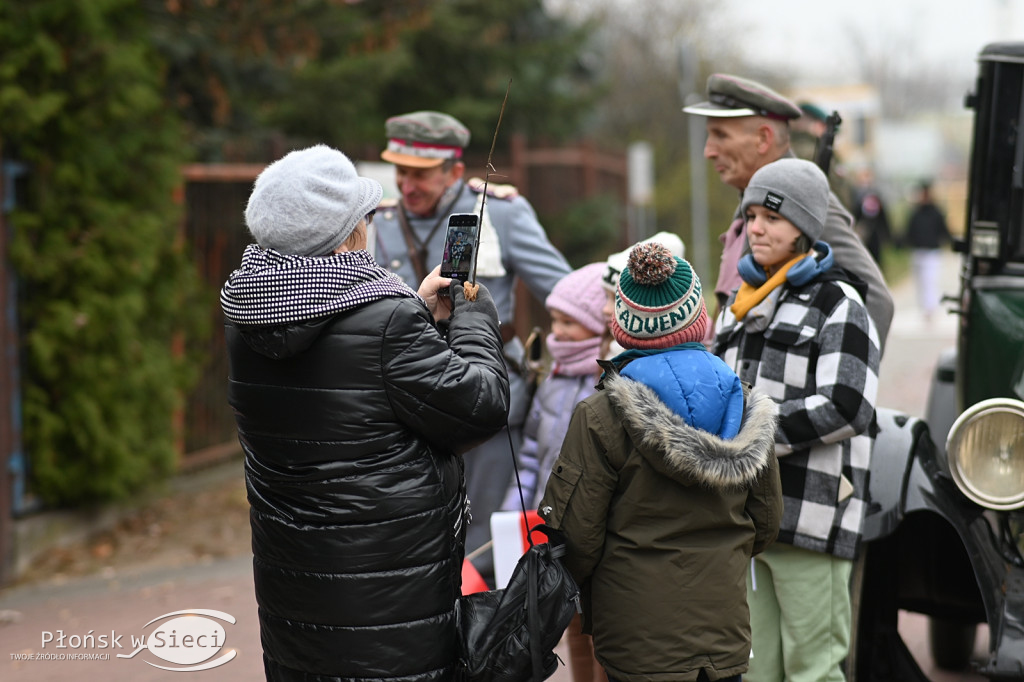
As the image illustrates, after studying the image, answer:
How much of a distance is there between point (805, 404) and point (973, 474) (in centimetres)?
66

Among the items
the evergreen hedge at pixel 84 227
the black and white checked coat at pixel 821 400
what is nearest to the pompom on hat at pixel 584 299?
the black and white checked coat at pixel 821 400

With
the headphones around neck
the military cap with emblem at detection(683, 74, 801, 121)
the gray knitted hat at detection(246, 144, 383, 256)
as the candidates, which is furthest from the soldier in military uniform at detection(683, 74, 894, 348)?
the gray knitted hat at detection(246, 144, 383, 256)

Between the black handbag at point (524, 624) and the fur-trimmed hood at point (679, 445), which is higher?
the fur-trimmed hood at point (679, 445)

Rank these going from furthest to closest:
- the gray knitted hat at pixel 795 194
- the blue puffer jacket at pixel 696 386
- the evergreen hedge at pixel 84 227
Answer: the evergreen hedge at pixel 84 227 < the gray knitted hat at pixel 795 194 < the blue puffer jacket at pixel 696 386

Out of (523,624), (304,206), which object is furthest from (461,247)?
(523,624)

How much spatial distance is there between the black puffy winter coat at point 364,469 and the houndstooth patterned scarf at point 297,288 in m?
0.03

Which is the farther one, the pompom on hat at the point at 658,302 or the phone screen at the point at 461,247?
the phone screen at the point at 461,247

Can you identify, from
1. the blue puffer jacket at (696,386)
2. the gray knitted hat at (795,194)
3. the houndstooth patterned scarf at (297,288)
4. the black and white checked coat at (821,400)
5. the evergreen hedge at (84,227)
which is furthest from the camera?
the evergreen hedge at (84,227)

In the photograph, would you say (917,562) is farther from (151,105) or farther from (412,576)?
(151,105)

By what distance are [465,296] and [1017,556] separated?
208 cm

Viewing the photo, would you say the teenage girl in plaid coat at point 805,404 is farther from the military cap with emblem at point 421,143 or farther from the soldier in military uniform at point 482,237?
the military cap with emblem at point 421,143

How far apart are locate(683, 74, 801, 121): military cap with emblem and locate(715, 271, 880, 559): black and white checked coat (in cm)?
86

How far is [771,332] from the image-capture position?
11.7 feet

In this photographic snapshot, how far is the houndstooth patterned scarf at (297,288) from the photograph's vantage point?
261 centimetres
